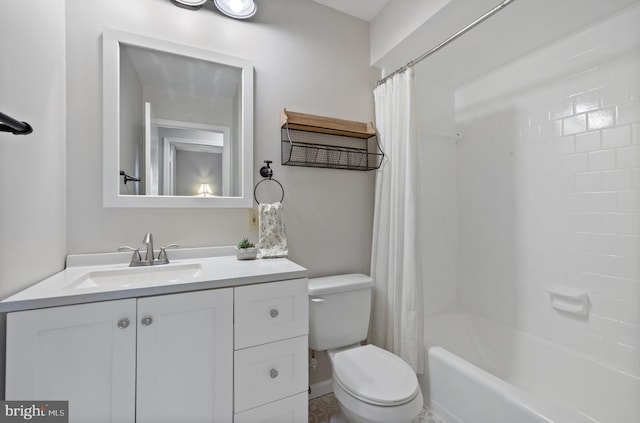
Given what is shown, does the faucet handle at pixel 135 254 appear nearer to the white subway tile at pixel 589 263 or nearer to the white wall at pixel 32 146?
the white wall at pixel 32 146

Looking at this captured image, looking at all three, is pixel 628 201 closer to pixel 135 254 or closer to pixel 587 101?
pixel 587 101

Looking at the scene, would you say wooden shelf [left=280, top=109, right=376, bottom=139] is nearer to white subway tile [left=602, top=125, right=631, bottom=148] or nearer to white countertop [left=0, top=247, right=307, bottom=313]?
white countertop [left=0, top=247, right=307, bottom=313]

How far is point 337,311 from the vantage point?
149 cm

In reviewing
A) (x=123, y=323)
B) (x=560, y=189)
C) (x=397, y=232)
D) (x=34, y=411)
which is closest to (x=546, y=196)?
(x=560, y=189)

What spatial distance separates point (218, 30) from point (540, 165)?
7.08 ft

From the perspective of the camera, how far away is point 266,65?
1.56 meters

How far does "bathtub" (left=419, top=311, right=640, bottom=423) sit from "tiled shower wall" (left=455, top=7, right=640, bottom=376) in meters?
0.09

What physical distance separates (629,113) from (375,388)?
1.89 m

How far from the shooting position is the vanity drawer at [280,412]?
1.01 meters

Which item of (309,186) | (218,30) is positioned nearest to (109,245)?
(309,186)

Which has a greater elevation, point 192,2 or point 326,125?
point 192,2

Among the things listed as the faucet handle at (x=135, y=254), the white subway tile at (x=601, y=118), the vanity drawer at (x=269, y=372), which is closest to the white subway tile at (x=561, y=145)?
the white subway tile at (x=601, y=118)

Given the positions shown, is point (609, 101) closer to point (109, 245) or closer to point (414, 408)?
point (414, 408)

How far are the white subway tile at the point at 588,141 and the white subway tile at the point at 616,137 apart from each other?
0.09ft
